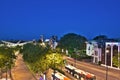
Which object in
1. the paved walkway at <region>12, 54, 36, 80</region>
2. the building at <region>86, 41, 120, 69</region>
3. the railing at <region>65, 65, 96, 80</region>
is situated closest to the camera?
the railing at <region>65, 65, 96, 80</region>

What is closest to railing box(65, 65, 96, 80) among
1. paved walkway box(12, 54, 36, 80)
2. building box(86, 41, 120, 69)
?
paved walkway box(12, 54, 36, 80)

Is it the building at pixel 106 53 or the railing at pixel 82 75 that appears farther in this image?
the building at pixel 106 53

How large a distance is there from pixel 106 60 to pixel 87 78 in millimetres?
49059

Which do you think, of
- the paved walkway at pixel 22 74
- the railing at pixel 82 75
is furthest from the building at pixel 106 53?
the paved walkway at pixel 22 74

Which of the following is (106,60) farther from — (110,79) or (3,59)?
(3,59)

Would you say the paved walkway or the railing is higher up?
the railing

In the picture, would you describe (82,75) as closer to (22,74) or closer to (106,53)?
(22,74)

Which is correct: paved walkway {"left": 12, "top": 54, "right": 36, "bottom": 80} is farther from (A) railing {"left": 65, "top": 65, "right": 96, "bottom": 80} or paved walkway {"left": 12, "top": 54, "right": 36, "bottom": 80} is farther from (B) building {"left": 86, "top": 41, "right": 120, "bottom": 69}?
(B) building {"left": 86, "top": 41, "right": 120, "bottom": 69}

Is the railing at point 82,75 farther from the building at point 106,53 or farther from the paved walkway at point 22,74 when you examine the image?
the building at point 106,53

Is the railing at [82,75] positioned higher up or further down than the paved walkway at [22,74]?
higher up

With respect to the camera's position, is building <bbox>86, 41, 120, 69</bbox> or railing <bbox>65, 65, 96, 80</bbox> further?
building <bbox>86, 41, 120, 69</bbox>

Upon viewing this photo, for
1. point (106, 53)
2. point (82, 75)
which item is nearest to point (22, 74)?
point (82, 75)

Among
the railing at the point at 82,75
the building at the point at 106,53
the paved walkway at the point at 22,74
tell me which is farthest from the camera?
the building at the point at 106,53

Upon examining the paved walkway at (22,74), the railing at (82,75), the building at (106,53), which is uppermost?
the building at (106,53)
